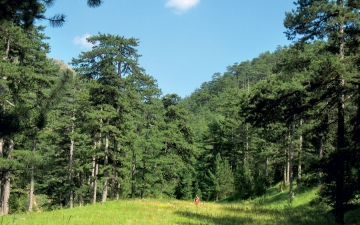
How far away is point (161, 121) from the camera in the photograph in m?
36.4

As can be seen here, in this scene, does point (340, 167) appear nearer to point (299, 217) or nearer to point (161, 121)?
point (299, 217)

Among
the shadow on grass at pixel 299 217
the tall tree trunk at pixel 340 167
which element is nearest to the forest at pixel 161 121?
the tall tree trunk at pixel 340 167

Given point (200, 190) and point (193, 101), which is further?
point (193, 101)

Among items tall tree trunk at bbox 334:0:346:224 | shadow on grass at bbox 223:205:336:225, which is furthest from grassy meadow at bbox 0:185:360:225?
tall tree trunk at bbox 334:0:346:224

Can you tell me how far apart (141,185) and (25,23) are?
2706 cm

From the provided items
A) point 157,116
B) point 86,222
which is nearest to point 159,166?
point 157,116

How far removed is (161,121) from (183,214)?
21282mm

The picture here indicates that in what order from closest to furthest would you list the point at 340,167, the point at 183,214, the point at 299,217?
the point at 340,167 → the point at 299,217 → the point at 183,214

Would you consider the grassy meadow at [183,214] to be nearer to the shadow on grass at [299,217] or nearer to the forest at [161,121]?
the shadow on grass at [299,217]

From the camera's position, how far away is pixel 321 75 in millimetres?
10945

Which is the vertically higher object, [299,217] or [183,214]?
[299,217]

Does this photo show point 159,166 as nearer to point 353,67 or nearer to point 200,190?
point 200,190

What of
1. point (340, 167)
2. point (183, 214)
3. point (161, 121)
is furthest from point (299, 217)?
point (161, 121)

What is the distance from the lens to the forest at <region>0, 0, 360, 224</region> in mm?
10727
